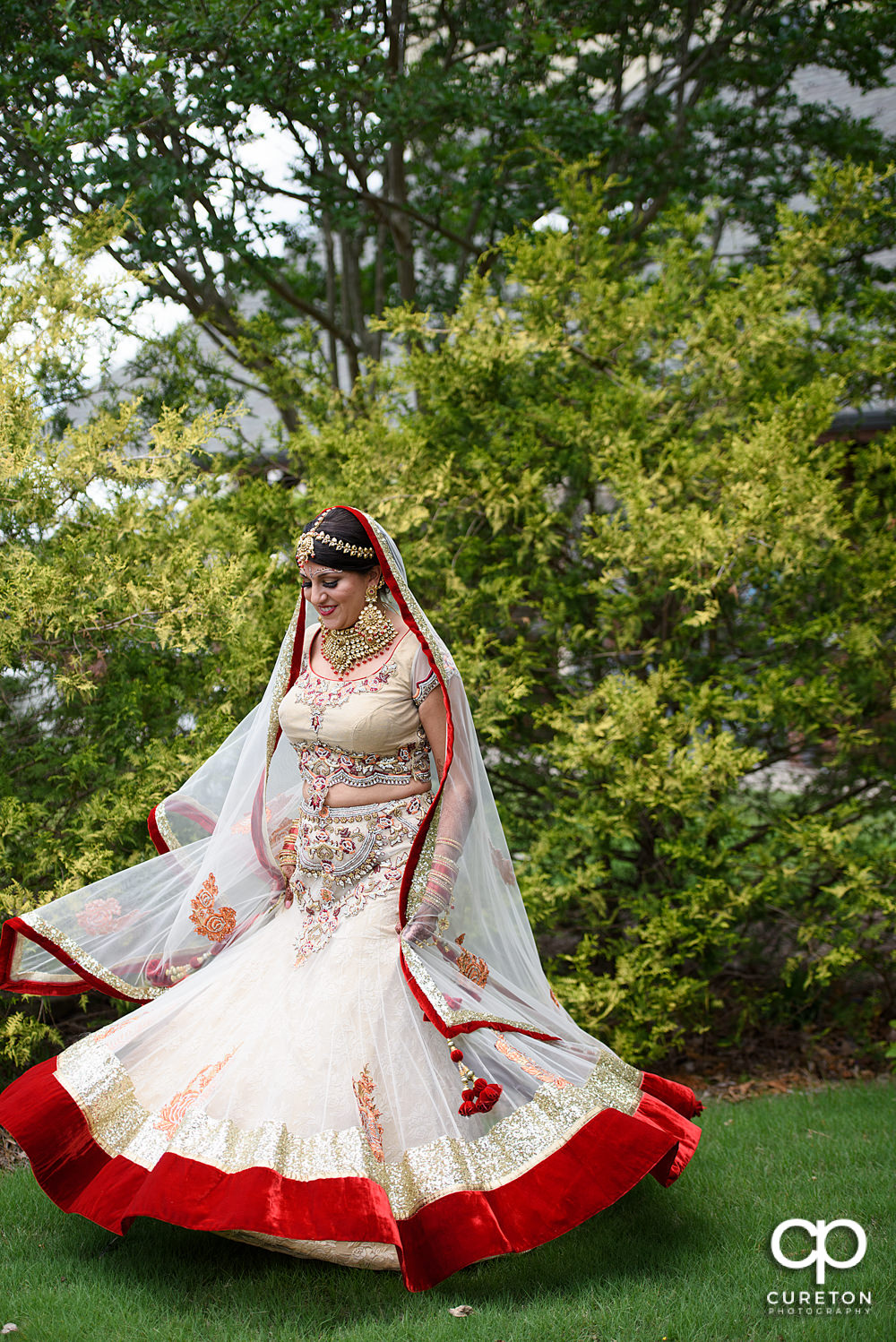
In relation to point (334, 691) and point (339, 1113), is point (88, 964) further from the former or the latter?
point (334, 691)

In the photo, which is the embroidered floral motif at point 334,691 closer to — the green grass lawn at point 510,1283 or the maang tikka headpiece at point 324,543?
the maang tikka headpiece at point 324,543

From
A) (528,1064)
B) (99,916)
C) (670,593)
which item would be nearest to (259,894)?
(99,916)

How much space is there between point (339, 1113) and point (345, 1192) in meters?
0.20

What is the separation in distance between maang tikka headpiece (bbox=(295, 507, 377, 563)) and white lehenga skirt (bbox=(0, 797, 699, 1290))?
756 mm

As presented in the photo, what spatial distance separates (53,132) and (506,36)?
293 centimetres

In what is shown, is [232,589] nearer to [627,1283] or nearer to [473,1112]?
[473,1112]

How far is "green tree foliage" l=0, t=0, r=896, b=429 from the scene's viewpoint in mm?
5254

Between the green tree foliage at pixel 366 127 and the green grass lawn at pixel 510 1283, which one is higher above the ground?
the green tree foliage at pixel 366 127

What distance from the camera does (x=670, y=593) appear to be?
5.12m

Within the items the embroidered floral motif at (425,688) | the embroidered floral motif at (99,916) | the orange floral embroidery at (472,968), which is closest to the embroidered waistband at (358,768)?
the embroidered floral motif at (425,688)

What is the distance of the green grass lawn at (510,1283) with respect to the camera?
260 centimetres

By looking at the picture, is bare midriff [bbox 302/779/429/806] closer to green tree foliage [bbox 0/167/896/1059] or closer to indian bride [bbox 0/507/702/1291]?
indian bride [bbox 0/507/702/1291]

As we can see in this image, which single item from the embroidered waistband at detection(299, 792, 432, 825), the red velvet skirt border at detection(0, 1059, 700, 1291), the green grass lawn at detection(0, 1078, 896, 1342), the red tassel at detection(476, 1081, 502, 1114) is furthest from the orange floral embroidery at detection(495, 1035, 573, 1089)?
the embroidered waistband at detection(299, 792, 432, 825)

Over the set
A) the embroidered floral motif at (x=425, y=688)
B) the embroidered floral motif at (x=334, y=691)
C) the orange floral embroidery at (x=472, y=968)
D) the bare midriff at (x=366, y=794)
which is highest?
the embroidered floral motif at (x=334, y=691)
